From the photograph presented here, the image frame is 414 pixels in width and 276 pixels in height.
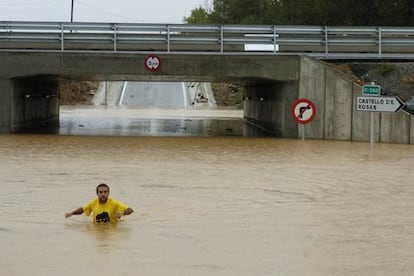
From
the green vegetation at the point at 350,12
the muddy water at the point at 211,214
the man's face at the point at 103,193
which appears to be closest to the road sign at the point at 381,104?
the muddy water at the point at 211,214

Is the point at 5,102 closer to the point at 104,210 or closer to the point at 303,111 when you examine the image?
the point at 303,111

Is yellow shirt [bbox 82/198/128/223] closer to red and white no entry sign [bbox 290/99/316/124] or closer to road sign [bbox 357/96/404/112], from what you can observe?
road sign [bbox 357/96/404/112]

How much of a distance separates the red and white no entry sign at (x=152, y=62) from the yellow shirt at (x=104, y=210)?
18769mm

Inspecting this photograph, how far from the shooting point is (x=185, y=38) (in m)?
30.8

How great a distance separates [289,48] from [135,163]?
41.5 ft

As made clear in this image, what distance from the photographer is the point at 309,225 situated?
1144cm

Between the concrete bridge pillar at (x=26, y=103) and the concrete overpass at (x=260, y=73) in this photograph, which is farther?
the concrete bridge pillar at (x=26, y=103)

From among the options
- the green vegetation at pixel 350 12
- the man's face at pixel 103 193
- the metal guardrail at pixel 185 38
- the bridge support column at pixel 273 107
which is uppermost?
the green vegetation at pixel 350 12

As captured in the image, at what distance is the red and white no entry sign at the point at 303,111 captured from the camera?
28.7 m

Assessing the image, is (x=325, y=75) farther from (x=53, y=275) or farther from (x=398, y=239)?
(x=53, y=275)

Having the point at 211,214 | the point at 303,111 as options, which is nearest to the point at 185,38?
the point at 303,111

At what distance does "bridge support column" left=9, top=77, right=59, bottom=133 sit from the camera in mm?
31547

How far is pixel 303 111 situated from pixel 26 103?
1275 cm

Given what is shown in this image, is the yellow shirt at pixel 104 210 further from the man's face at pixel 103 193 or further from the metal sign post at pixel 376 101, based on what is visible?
the metal sign post at pixel 376 101
